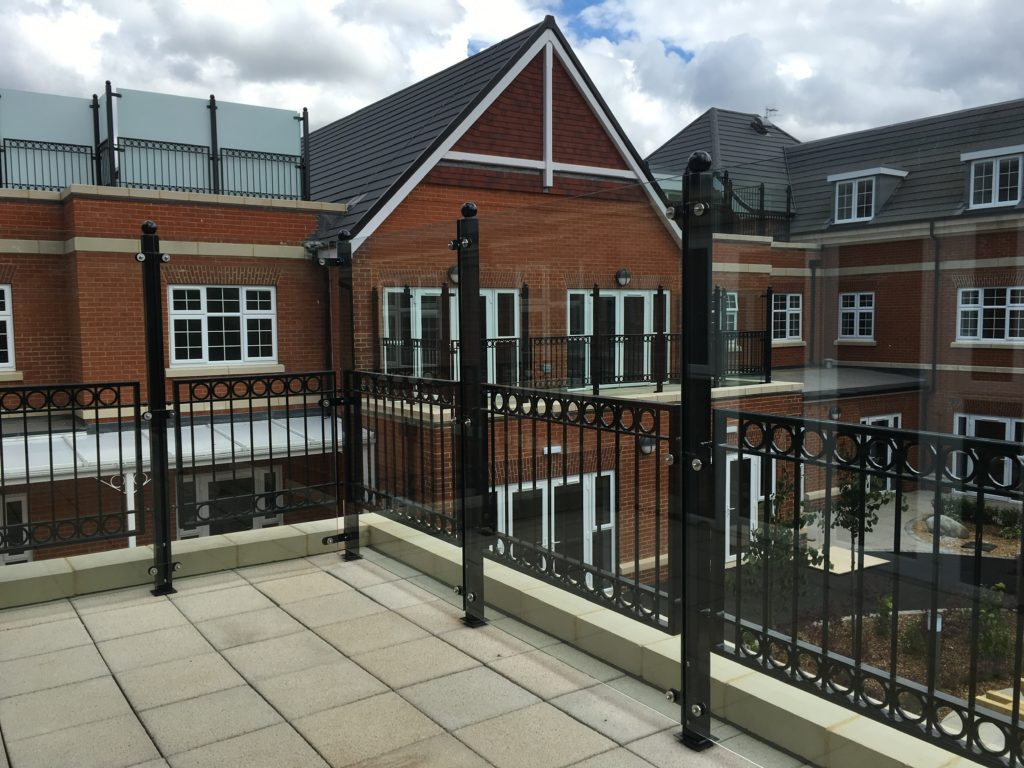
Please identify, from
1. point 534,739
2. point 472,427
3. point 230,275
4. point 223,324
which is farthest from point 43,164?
point 534,739

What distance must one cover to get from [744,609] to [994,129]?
1816 millimetres

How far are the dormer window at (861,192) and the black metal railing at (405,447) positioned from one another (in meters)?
2.55

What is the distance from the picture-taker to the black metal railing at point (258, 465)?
5605mm

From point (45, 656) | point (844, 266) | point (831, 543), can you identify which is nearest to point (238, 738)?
point (45, 656)

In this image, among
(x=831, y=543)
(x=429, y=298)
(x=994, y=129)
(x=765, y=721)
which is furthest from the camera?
(x=429, y=298)

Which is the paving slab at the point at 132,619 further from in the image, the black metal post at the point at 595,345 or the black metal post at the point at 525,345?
the black metal post at the point at 595,345

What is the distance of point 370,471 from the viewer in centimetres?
578

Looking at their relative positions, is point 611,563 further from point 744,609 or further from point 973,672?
point 973,672

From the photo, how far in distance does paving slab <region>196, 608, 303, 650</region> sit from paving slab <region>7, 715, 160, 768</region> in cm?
85

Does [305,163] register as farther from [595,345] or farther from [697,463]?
[697,463]

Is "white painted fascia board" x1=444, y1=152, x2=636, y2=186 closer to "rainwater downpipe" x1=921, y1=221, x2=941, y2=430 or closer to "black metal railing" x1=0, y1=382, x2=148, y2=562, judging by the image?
"black metal railing" x1=0, y1=382, x2=148, y2=562

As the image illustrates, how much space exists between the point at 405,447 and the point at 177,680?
2.12m

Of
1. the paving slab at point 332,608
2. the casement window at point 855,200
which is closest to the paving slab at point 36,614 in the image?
the paving slab at point 332,608

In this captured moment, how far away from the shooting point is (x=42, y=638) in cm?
420
